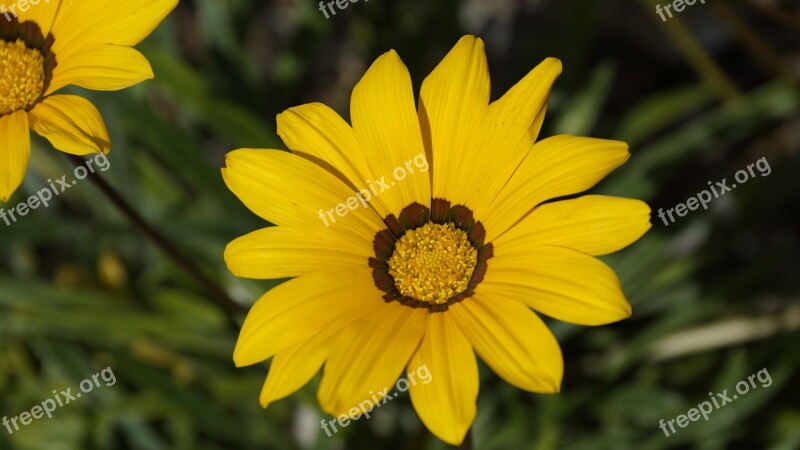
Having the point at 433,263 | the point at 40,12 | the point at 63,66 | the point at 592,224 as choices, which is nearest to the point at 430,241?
the point at 433,263

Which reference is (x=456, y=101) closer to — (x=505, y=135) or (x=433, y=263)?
(x=505, y=135)

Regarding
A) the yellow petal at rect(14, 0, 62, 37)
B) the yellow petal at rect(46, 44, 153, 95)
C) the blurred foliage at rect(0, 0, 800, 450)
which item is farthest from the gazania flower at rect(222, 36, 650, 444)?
the blurred foliage at rect(0, 0, 800, 450)

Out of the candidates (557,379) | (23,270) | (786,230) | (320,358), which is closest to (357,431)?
(320,358)

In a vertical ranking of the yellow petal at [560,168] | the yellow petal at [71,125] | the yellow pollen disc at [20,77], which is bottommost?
the yellow petal at [560,168]

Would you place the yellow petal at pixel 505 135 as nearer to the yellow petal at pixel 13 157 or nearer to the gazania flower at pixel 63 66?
the gazania flower at pixel 63 66

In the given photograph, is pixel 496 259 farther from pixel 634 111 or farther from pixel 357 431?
pixel 634 111

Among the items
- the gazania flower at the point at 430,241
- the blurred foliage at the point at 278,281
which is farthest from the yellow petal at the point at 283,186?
the blurred foliage at the point at 278,281
